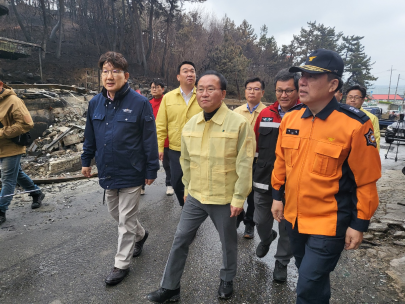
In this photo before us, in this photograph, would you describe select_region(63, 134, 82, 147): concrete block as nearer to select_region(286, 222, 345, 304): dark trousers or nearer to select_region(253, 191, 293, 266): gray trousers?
select_region(253, 191, 293, 266): gray trousers

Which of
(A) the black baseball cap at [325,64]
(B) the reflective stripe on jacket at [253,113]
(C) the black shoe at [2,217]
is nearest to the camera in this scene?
(A) the black baseball cap at [325,64]

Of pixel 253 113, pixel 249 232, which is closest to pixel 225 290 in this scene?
pixel 249 232

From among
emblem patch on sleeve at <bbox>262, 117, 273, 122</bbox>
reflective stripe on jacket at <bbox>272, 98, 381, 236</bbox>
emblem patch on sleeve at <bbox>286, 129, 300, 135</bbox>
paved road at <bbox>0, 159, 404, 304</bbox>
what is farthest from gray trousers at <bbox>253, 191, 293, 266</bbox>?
emblem patch on sleeve at <bbox>286, 129, 300, 135</bbox>

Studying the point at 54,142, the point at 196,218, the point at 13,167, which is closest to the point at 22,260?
the point at 13,167

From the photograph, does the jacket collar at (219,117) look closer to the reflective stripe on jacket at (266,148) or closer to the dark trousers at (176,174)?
the reflective stripe on jacket at (266,148)


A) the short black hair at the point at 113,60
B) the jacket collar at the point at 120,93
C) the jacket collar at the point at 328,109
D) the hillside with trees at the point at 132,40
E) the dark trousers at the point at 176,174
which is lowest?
the dark trousers at the point at 176,174

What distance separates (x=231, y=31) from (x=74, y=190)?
41341 mm

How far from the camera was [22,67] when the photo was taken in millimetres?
25984

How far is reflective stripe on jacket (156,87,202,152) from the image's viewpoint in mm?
3977

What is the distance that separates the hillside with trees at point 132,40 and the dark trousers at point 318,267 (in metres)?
27.3

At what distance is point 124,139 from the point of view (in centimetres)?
277

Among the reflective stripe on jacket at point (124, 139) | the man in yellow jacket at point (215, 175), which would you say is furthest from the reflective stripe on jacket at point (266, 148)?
the reflective stripe on jacket at point (124, 139)

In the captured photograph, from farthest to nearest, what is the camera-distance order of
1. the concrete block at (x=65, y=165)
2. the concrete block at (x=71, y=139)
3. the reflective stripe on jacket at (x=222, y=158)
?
the concrete block at (x=71, y=139), the concrete block at (x=65, y=165), the reflective stripe on jacket at (x=222, y=158)

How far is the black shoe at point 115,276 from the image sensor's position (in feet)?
8.69
